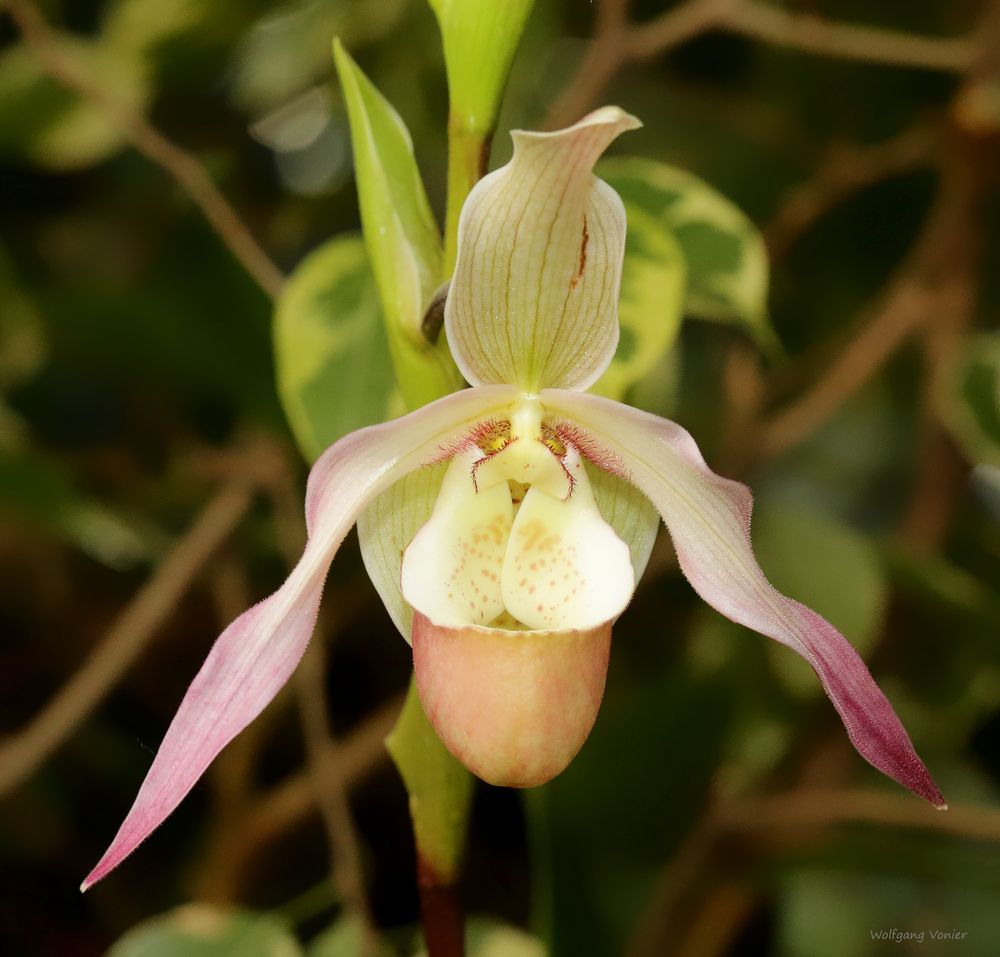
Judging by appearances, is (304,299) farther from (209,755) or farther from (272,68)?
(272,68)

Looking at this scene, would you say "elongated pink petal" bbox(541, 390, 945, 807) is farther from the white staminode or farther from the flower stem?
the flower stem

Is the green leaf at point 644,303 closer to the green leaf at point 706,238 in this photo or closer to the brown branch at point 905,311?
the green leaf at point 706,238

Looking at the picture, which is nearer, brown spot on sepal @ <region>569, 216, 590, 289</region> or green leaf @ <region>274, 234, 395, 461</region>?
brown spot on sepal @ <region>569, 216, 590, 289</region>

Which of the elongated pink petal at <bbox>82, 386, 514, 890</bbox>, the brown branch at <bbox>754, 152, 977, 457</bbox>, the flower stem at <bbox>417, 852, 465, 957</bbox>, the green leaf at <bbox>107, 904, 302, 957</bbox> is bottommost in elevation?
the green leaf at <bbox>107, 904, 302, 957</bbox>

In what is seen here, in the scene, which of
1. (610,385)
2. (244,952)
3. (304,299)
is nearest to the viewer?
(610,385)

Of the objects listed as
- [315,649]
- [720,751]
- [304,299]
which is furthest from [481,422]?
[720,751]

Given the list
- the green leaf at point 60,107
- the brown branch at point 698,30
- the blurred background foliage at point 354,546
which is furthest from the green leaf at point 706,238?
the green leaf at point 60,107

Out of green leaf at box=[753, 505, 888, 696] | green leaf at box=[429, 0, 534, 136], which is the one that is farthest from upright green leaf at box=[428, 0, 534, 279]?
green leaf at box=[753, 505, 888, 696]
